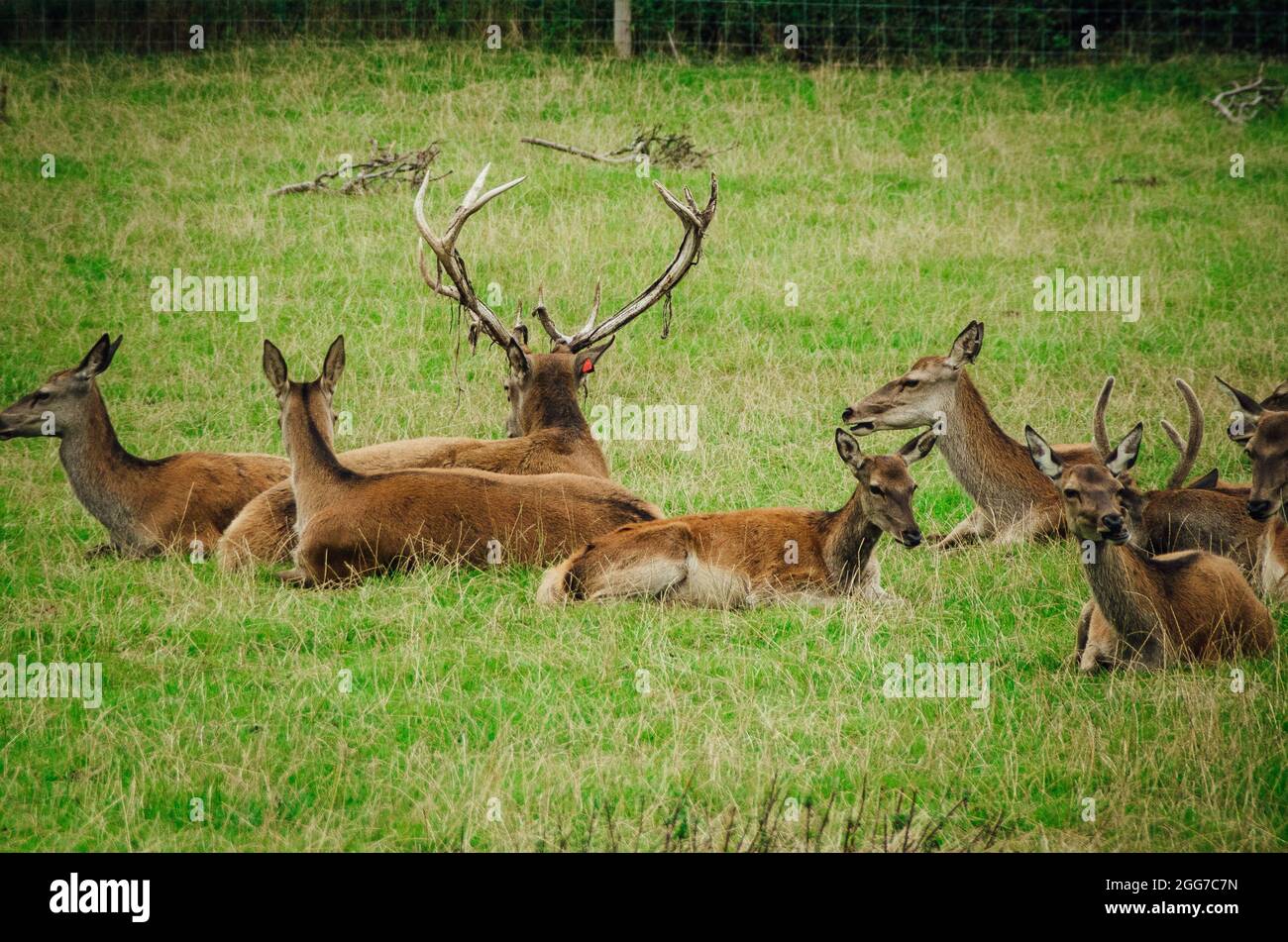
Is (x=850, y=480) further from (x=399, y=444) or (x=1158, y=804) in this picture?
(x=1158, y=804)

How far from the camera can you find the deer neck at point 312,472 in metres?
7.61

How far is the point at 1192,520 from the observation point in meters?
7.66

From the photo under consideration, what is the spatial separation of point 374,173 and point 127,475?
668cm

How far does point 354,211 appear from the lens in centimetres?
1373

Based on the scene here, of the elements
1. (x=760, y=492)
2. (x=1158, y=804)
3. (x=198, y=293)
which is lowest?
(x=1158, y=804)

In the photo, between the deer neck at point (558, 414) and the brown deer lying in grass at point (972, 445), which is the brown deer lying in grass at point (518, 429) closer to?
the deer neck at point (558, 414)

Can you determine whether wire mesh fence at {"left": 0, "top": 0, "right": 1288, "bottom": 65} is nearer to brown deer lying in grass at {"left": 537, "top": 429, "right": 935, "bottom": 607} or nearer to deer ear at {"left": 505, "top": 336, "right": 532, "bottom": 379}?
deer ear at {"left": 505, "top": 336, "right": 532, "bottom": 379}

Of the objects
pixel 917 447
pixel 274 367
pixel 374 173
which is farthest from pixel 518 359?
pixel 374 173

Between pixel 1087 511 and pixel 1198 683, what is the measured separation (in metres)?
0.74

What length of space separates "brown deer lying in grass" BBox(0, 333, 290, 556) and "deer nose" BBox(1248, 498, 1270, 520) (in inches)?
178

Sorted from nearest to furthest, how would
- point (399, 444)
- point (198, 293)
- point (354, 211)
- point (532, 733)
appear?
point (532, 733), point (399, 444), point (198, 293), point (354, 211)

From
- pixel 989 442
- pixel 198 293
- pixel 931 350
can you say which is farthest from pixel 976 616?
pixel 198 293

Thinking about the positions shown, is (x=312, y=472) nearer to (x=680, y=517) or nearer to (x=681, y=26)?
(x=680, y=517)

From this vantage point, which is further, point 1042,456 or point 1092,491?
point 1042,456
